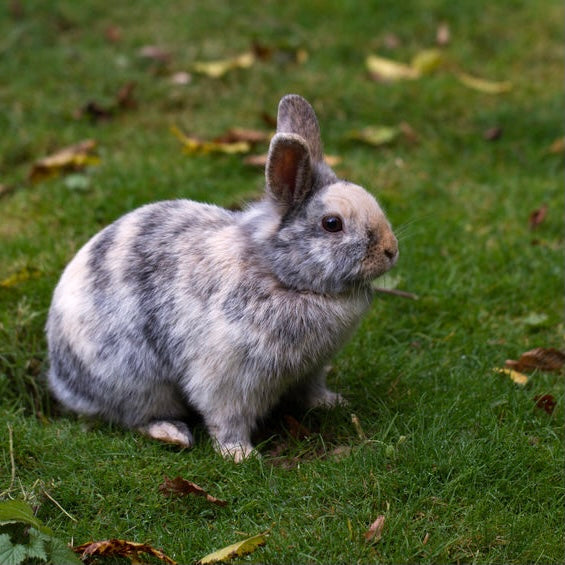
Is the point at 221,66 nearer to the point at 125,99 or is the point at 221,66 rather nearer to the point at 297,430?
the point at 125,99

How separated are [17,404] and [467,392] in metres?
2.08

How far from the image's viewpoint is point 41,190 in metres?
5.73

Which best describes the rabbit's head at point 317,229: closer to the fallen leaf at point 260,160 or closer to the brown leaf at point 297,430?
the brown leaf at point 297,430

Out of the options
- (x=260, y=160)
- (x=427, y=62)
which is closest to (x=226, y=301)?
(x=260, y=160)

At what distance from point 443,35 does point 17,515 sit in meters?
6.37

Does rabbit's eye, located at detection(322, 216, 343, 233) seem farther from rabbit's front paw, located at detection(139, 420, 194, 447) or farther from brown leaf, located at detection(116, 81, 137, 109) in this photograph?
brown leaf, located at detection(116, 81, 137, 109)

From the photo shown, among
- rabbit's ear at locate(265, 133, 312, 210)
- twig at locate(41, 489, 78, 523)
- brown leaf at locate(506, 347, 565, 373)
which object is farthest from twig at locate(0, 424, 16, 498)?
brown leaf at locate(506, 347, 565, 373)

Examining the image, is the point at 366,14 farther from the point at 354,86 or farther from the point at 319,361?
the point at 319,361

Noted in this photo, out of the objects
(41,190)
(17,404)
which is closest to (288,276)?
(17,404)

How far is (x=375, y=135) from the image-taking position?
6539 mm

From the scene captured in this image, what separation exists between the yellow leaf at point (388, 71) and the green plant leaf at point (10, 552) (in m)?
5.33

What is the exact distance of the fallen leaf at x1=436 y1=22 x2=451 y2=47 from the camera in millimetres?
8094

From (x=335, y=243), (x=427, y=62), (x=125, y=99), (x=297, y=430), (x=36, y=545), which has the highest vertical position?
(x=335, y=243)

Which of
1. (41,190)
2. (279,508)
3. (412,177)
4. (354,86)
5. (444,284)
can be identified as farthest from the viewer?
(354,86)
